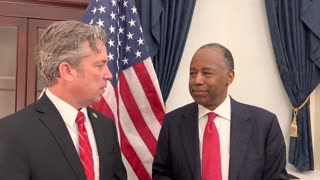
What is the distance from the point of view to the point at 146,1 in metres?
2.47

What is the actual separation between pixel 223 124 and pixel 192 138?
0.16 metres

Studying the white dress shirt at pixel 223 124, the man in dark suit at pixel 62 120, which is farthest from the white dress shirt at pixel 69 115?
the white dress shirt at pixel 223 124

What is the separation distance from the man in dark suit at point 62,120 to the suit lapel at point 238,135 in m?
0.54

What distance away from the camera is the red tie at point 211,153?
1583 millimetres

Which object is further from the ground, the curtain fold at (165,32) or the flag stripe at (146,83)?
the curtain fold at (165,32)

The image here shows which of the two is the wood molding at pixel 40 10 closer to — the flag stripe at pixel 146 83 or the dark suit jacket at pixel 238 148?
the flag stripe at pixel 146 83

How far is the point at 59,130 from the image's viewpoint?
1.23m

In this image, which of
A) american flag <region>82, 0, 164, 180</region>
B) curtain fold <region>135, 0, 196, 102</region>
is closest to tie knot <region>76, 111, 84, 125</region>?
american flag <region>82, 0, 164, 180</region>

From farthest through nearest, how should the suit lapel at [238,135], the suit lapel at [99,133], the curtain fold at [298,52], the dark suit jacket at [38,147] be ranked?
the curtain fold at [298,52] → the suit lapel at [238,135] → the suit lapel at [99,133] → the dark suit jacket at [38,147]

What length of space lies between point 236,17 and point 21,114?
1934 mm

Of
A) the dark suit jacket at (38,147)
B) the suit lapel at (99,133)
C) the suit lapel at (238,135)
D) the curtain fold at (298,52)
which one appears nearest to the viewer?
the dark suit jacket at (38,147)

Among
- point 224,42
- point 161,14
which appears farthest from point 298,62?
point 161,14

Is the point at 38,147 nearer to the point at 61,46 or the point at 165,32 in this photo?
the point at 61,46

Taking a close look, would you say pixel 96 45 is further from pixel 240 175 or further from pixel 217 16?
pixel 217 16
